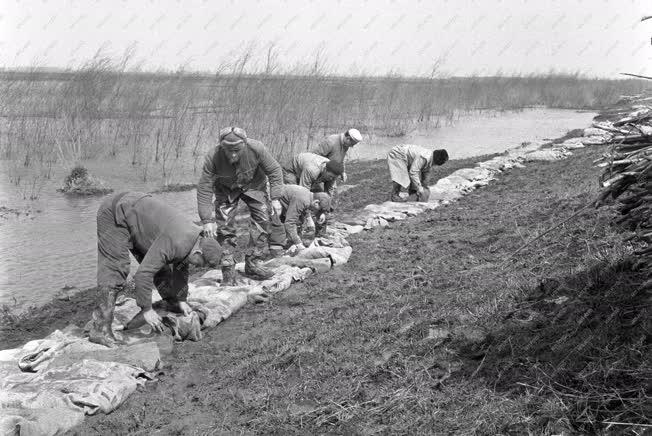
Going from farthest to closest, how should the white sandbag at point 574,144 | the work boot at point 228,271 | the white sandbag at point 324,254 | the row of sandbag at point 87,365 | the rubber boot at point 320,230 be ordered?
the white sandbag at point 574,144 < the rubber boot at point 320,230 < the white sandbag at point 324,254 < the work boot at point 228,271 < the row of sandbag at point 87,365

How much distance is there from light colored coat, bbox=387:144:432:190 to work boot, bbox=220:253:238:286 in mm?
4013

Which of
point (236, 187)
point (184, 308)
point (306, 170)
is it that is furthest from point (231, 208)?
point (184, 308)

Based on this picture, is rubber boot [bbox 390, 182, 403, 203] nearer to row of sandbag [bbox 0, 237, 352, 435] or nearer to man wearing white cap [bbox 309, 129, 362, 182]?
man wearing white cap [bbox 309, 129, 362, 182]

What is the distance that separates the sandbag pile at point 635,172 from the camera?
2748mm

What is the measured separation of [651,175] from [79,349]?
3537mm

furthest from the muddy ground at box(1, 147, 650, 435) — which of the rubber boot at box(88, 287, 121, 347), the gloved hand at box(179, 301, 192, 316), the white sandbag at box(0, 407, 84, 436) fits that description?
the rubber boot at box(88, 287, 121, 347)

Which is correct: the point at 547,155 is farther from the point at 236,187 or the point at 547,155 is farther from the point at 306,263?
the point at 236,187

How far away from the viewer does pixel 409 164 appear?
8898mm

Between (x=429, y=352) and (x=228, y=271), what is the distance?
8.03ft

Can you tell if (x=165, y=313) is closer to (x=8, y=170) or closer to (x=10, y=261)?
(x=10, y=261)

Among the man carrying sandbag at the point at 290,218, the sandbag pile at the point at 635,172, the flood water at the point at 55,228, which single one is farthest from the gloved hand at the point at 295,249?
the sandbag pile at the point at 635,172

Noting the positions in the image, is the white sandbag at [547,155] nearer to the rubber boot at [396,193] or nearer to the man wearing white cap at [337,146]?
the rubber boot at [396,193]

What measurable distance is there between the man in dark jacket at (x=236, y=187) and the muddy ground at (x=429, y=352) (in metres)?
0.60

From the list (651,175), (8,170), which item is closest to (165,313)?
(651,175)
